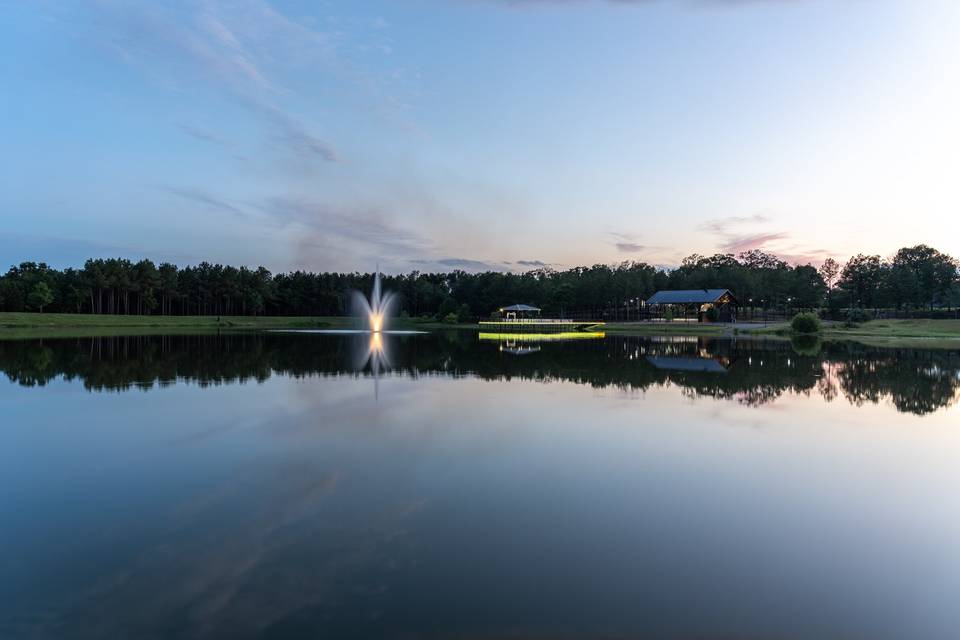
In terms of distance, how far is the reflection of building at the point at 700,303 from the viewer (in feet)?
234

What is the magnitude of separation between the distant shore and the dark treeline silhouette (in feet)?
36.5

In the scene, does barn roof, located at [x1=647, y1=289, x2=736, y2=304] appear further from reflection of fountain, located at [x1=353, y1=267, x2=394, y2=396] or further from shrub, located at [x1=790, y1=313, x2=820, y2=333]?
reflection of fountain, located at [x1=353, y1=267, x2=394, y2=396]

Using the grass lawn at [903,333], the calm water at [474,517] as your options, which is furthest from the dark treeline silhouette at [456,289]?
the calm water at [474,517]

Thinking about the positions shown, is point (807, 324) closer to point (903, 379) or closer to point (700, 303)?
point (700, 303)

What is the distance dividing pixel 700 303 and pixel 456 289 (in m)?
44.4

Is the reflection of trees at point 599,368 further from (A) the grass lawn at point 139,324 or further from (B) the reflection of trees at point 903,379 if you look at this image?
(A) the grass lawn at point 139,324

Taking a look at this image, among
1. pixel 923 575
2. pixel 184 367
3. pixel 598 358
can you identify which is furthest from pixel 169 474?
pixel 598 358

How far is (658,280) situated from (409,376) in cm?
7918

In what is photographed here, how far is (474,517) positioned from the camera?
7066 mm

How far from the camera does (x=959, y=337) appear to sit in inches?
1806

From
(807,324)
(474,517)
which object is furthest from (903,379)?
(807,324)

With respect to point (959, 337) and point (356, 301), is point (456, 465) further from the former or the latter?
point (356, 301)

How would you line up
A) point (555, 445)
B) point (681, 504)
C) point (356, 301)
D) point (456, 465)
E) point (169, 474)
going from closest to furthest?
point (681, 504)
point (169, 474)
point (456, 465)
point (555, 445)
point (356, 301)

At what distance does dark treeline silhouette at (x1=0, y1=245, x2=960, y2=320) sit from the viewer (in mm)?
81750
